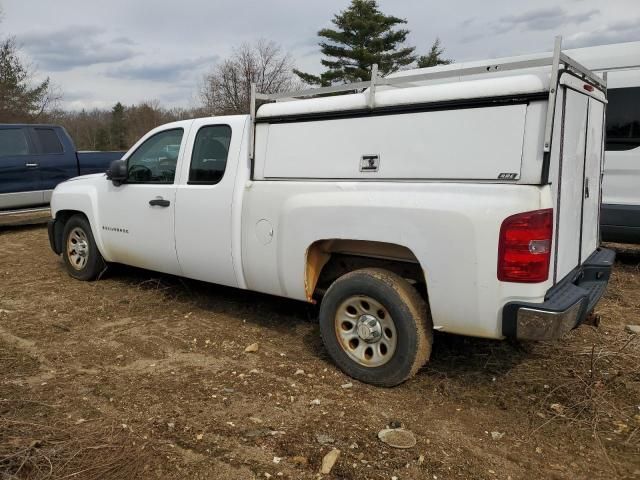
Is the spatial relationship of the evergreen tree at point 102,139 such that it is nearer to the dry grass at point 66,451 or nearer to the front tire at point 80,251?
the front tire at point 80,251

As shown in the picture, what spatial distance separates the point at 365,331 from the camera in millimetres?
3670

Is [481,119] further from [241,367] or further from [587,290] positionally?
[241,367]

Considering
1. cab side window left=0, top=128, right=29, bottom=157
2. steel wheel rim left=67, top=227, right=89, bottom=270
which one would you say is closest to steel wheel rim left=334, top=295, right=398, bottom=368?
steel wheel rim left=67, top=227, right=89, bottom=270

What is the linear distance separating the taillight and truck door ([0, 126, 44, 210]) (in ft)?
31.8

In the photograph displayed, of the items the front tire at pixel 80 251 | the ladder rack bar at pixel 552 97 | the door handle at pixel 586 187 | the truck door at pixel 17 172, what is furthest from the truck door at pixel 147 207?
the truck door at pixel 17 172

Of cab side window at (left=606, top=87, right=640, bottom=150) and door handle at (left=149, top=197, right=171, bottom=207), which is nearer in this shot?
door handle at (left=149, top=197, right=171, bottom=207)

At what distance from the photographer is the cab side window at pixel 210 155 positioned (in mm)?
4605

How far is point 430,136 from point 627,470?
2118mm

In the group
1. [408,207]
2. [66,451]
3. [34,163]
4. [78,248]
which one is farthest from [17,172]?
[408,207]

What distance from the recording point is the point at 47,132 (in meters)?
10.8

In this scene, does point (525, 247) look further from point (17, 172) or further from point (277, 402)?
point (17, 172)

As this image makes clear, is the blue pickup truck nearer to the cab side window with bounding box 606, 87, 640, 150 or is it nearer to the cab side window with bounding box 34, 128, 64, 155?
the cab side window with bounding box 34, 128, 64, 155

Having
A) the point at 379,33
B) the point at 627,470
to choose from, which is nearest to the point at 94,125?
the point at 379,33

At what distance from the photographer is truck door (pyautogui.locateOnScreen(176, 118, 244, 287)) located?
4473mm
